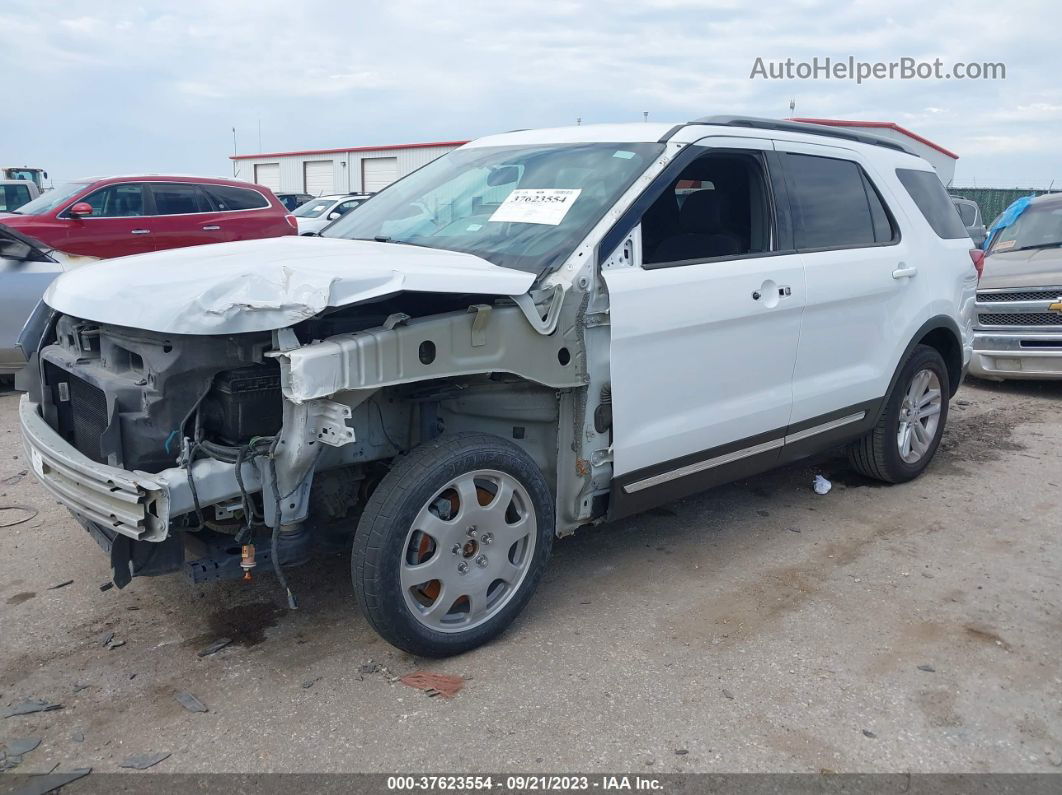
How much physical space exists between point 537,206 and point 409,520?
150cm

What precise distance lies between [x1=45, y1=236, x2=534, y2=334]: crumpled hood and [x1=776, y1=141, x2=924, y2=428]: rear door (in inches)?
69.9

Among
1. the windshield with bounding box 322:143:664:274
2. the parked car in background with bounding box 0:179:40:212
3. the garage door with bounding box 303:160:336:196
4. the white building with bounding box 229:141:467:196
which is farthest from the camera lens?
the garage door with bounding box 303:160:336:196

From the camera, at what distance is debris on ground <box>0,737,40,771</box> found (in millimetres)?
2643

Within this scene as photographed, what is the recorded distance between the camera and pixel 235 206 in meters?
11.5

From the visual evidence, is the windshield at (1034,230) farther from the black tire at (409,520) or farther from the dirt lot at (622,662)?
the black tire at (409,520)

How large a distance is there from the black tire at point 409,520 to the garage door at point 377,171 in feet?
102

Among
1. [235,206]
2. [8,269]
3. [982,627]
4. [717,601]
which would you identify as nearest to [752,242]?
[717,601]

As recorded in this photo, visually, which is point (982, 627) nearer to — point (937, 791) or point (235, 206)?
point (937, 791)

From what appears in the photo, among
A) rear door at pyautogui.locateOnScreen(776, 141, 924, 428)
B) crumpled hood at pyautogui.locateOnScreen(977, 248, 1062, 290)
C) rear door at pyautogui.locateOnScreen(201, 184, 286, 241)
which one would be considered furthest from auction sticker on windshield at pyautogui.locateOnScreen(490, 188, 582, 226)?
rear door at pyautogui.locateOnScreen(201, 184, 286, 241)

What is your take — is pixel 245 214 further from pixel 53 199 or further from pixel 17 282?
pixel 17 282

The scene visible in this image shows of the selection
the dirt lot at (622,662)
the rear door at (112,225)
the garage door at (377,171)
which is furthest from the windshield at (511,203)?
the garage door at (377,171)

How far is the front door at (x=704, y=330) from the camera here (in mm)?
3514

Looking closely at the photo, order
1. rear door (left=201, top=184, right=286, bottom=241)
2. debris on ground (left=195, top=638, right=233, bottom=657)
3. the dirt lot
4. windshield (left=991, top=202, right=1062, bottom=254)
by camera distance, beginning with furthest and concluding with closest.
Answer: rear door (left=201, top=184, right=286, bottom=241), windshield (left=991, top=202, right=1062, bottom=254), debris on ground (left=195, top=638, right=233, bottom=657), the dirt lot

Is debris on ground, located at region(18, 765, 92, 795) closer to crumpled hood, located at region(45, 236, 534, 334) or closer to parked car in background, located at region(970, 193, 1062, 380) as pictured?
crumpled hood, located at region(45, 236, 534, 334)
